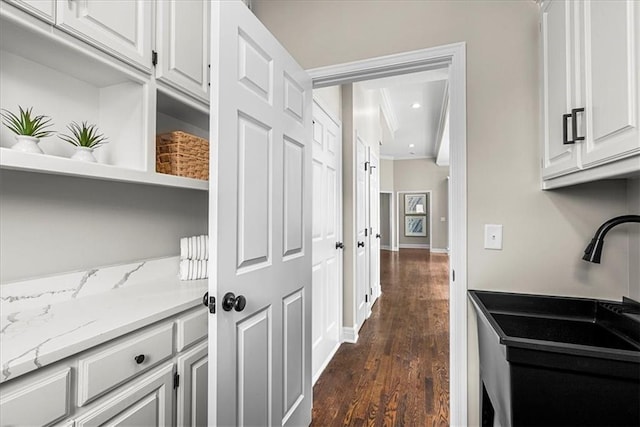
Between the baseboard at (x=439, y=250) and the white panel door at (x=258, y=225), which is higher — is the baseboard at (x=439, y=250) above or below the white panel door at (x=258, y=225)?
below

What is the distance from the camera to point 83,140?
47.1 inches

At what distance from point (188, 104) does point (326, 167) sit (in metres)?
1.37

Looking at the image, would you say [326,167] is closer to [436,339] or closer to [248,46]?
[248,46]

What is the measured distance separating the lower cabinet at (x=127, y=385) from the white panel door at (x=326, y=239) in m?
1.10

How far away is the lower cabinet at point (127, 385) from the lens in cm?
79

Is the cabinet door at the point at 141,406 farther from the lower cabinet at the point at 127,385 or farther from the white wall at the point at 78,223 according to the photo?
the white wall at the point at 78,223

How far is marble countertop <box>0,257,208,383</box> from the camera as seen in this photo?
2.71 feet

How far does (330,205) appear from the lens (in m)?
2.87

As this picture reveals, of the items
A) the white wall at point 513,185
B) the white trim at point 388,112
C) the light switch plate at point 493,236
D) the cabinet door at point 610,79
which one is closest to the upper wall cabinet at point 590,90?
the cabinet door at point 610,79

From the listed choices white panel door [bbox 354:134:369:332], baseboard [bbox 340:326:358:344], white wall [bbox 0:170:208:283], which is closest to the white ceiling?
white panel door [bbox 354:134:369:332]

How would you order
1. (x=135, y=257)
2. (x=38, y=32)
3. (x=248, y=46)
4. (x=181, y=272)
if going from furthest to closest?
(x=181, y=272) → (x=135, y=257) → (x=248, y=46) → (x=38, y=32)

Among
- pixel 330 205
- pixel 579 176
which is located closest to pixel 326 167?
pixel 330 205

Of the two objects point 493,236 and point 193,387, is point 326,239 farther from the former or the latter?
point 193,387

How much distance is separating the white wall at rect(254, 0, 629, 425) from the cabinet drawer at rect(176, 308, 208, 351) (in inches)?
50.9
